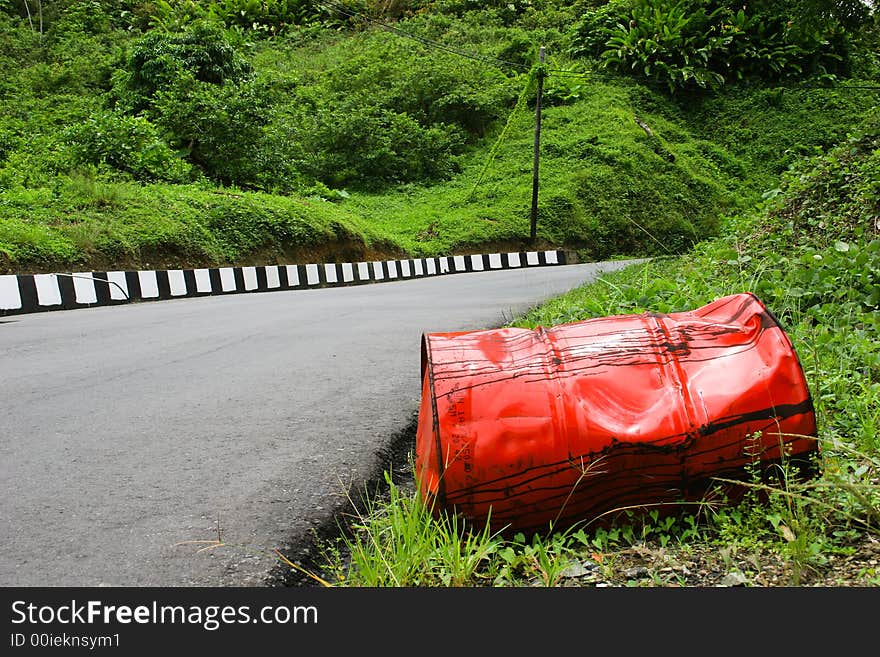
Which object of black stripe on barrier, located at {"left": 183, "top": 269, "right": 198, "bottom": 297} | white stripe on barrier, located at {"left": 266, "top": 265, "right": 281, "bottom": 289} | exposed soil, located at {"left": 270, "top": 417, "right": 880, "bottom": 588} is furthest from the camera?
white stripe on barrier, located at {"left": 266, "top": 265, "right": 281, "bottom": 289}

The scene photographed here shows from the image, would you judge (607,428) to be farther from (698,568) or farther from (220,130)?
(220,130)

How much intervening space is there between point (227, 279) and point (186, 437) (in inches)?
306

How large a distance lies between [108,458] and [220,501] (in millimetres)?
589

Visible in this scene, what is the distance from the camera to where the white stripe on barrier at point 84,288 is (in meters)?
8.59

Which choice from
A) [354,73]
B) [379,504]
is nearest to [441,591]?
[379,504]

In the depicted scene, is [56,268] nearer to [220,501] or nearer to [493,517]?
[220,501]

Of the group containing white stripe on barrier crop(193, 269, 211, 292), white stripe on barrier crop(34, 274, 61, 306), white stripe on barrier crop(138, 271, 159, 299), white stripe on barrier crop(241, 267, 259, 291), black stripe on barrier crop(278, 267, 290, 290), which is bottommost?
black stripe on barrier crop(278, 267, 290, 290)

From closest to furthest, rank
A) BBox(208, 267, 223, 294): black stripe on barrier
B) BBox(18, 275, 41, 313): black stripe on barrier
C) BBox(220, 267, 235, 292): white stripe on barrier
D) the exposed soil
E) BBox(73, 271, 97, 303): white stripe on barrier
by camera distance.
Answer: the exposed soil → BBox(18, 275, 41, 313): black stripe on barrier → BBox(73, 271, 97, 303): white stripe on barrier → BBox(208, 267, 223, 294): black stripe on barrier → BBox(220, 267, 235, 292): white stripe on barrier

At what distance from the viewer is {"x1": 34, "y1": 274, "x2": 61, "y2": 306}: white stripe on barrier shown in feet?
26.8

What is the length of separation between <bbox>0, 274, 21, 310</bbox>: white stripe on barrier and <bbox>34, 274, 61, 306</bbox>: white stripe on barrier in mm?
191

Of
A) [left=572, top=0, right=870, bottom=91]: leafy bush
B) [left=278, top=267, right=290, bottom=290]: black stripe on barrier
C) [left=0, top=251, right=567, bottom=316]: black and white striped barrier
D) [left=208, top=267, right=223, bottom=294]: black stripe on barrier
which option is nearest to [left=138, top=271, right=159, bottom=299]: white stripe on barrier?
[left=0, top=251, right=567, bottom=316]: black and white striped barrier

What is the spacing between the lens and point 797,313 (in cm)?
413

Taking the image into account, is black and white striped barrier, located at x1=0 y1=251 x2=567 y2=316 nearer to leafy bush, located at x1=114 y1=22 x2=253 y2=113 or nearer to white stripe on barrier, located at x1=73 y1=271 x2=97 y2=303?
white stripe on barrier, located at x1=73 y1=271 x2=97 y2=303

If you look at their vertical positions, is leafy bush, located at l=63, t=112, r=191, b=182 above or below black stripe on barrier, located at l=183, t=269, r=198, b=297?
above
